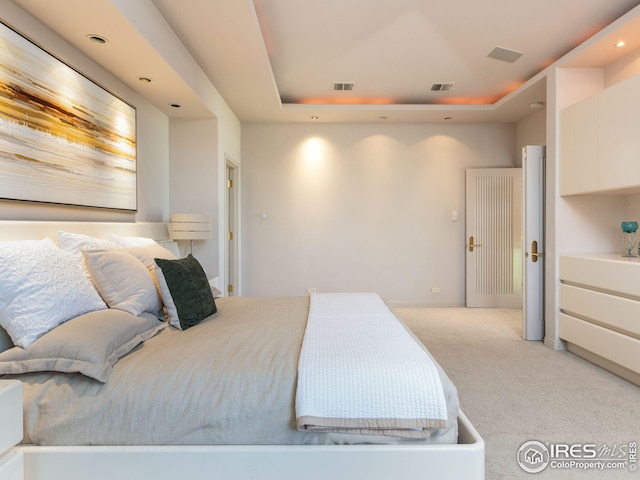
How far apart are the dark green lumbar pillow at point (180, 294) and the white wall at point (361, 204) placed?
10.3 ft

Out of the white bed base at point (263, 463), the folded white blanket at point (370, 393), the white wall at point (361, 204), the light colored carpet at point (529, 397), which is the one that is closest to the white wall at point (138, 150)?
the white bed base at point (263, 463)

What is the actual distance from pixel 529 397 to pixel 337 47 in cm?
332

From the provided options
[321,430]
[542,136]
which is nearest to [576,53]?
[542,136]

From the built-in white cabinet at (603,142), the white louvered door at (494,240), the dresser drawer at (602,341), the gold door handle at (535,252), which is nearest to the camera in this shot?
the dresser drawer at (602,341)

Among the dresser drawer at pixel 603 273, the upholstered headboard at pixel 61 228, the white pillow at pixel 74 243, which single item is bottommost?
the dresser drawer at pixel 603 273

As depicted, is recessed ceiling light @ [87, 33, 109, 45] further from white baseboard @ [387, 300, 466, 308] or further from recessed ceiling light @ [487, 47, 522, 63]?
white baseboard @ [387, 300, 466, 308]

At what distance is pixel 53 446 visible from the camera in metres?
1.32

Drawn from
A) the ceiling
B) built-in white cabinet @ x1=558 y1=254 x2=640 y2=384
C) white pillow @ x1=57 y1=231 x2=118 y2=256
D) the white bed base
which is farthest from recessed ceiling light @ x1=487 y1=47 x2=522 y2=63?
white pillow @ x1=57 y1=231 x2=118 y2=256

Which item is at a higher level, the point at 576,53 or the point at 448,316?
the point at 576,53

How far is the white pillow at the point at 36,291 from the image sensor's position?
1506 mm

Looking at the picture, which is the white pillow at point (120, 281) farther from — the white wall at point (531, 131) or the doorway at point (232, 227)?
the white wall at point (531, 131)

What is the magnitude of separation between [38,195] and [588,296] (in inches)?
156

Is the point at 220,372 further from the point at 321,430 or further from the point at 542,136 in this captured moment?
the point at 542,136

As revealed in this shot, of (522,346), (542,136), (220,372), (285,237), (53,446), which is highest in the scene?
(542,136)
